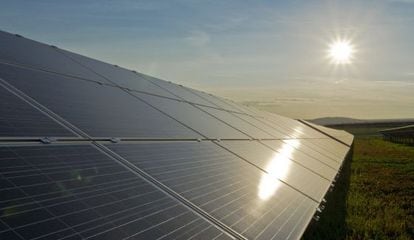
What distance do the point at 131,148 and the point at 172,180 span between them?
89cm

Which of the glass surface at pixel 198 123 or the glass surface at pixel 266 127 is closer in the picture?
the glass surface at pixel 198 123

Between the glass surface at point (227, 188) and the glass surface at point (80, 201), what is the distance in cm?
58

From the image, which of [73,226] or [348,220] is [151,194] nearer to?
[73,226]

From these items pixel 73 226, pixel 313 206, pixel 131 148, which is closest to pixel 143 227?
pixel 73 226

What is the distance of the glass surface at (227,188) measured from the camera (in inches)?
214

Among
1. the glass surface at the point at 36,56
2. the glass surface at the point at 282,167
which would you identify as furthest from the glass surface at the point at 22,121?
the glass surface at the point at 282,167

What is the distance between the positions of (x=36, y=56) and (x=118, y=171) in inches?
232

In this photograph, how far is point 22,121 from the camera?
516 cm

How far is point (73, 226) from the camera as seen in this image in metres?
3.33

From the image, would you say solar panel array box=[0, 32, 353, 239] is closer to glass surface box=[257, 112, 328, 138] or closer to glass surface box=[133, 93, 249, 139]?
glass surface box=[133, 93, 249, 139]

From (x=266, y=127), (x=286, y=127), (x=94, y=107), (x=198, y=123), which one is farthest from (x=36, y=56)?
(x=286, y=127)

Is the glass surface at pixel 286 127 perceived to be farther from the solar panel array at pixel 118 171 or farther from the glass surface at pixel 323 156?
the solar panel array at pixel 118 171

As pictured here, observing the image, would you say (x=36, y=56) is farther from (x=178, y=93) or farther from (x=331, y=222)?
(x=331, y=222)

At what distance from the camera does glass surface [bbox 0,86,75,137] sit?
4828 mm
